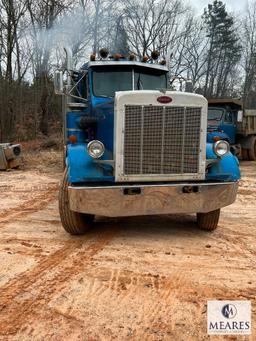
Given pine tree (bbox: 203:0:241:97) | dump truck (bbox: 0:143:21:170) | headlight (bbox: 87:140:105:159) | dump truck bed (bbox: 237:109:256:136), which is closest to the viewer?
headlight (bbox: 87:140:105:159)

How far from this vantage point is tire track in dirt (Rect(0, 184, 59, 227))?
269 inches

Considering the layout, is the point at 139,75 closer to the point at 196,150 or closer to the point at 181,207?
the point at 196,150

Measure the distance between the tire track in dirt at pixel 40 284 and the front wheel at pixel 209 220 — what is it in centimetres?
A: 149

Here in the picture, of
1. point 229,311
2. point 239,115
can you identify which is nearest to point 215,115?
point 239,115

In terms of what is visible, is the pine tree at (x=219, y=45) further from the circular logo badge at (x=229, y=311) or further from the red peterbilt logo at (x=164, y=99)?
the circular logo badge at (x=229, y=311)

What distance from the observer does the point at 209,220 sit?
5.93 m

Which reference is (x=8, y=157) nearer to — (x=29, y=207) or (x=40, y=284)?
(x=29, y=207)

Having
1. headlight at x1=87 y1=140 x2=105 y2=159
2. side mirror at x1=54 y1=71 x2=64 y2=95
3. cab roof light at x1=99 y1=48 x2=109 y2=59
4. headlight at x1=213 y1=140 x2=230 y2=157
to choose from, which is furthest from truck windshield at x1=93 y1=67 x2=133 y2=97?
headlight at x1=213 y1=140 x2=230 y2=157

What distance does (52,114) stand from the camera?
2848cm

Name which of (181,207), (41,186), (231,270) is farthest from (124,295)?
(41,186)

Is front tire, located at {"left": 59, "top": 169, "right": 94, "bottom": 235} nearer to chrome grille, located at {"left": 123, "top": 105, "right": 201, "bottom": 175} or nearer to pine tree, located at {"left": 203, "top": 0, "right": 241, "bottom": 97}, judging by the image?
chrome grille, located at {"left": 123, "top": 105, "right": 201, "bottom": 175}

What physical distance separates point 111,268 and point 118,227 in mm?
1724

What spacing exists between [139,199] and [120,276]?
126 centimetres

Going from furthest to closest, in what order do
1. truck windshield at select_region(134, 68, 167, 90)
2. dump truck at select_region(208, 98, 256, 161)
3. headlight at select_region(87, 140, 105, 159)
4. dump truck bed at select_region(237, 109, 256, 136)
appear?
dump truck bed at select_region(237, 109, 256, 136) → dump truck at select_region(208, 98, 256, 161) → truck windshield at select_region(134, 68, 167, 90) → headlight at select_region(87, 140, 105, 159)
